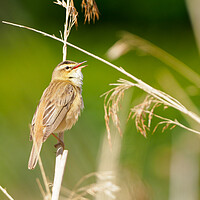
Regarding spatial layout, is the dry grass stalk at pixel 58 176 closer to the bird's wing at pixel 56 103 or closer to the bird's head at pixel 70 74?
the bird's wing at pixel 56 103

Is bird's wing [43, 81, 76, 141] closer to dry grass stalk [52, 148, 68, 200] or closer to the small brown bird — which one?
the small brown bird

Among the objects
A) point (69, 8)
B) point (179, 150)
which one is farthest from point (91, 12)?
point (179, 150)

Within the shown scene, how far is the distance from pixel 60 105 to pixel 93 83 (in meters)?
5.28

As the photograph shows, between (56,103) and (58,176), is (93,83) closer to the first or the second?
(56,103)

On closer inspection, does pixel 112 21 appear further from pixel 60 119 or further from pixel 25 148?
pixel 60 119

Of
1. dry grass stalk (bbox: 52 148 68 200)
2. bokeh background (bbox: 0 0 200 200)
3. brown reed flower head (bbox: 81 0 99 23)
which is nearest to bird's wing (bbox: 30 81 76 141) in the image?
bokeh background (bbox: 0 0 200 200)

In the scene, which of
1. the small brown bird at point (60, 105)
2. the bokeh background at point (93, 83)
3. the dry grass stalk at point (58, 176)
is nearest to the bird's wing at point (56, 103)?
the small brown bird at point (60, 105)

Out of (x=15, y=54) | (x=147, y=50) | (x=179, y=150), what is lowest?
(x=179, y=150)

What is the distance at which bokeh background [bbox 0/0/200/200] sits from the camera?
4367mm

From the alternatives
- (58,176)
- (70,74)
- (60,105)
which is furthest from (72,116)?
(58,176)

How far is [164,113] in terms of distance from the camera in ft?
26.3

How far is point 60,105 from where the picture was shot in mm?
3627

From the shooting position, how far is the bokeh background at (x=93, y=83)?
4367 mm

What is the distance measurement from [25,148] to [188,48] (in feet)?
17.4
